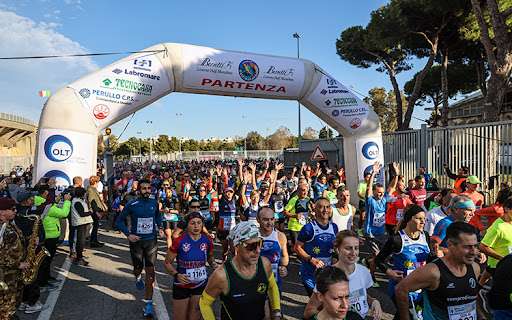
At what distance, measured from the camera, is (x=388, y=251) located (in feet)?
12.4

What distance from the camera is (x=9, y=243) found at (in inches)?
158

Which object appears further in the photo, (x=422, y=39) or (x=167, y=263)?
(x=422, y=39)

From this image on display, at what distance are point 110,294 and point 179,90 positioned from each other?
6.46 meters

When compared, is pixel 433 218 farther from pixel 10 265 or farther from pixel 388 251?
pixel 10 265

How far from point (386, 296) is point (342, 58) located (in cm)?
2456

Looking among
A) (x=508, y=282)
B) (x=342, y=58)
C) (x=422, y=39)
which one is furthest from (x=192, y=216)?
(x=342, y=58)

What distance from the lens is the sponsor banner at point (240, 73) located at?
10.7m

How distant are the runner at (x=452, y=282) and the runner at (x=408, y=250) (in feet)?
2.79

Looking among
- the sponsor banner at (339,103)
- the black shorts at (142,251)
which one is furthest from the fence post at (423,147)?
the black shorts at (142,251)

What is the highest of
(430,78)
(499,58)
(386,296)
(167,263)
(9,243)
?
(430,78)

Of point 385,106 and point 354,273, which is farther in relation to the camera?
point 385,106

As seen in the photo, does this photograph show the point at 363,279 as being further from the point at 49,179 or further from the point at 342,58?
the point at 342,58

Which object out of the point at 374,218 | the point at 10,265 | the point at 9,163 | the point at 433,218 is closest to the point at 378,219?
the point at 374,218

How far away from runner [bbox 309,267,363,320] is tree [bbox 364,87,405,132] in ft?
171
